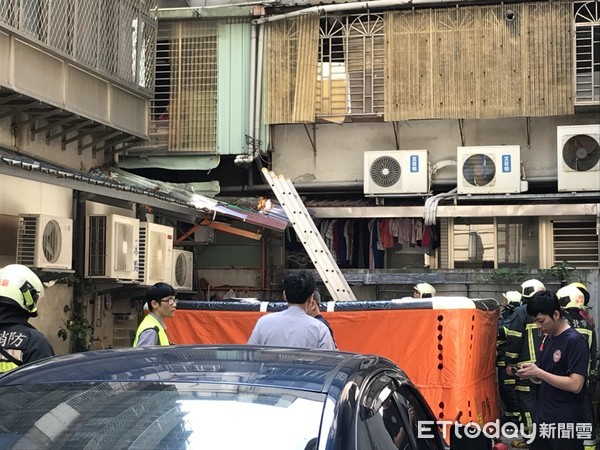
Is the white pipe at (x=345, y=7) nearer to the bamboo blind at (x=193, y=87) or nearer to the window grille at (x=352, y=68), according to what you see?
the window grille at (x=352, y=68)


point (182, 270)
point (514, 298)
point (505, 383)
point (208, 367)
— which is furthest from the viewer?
point (182, 270)

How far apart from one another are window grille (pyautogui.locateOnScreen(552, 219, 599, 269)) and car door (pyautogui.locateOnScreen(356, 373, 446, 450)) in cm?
1021

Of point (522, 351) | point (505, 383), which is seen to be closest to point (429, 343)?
point (522, 351)

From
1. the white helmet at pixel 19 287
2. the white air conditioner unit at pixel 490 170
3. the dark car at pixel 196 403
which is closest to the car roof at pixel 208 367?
the dark car at pixel 196 403

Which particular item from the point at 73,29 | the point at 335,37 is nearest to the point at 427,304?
the point at 73,29

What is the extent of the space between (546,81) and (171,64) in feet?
21.5

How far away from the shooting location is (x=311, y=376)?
3133 mm

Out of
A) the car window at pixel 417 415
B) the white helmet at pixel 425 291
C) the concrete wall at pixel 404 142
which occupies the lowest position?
the car window at pixel 417 415

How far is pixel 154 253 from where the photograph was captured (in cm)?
1208

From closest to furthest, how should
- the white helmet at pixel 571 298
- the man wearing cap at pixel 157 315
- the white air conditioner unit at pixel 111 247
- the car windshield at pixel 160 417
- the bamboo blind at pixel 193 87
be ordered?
the car windshield at pixel 160 417, the man wearing cap at pixel 157 315, the white helmet at pixel 571 298, the white air conditioner unit at pixel 111 247, the bamboo blind at pixel 193 87

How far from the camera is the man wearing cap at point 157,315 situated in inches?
255

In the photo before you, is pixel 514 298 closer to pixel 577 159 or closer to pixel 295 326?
pixel 577 159

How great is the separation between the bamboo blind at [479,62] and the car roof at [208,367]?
10751mm

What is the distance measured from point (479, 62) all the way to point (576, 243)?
11.5 feet
